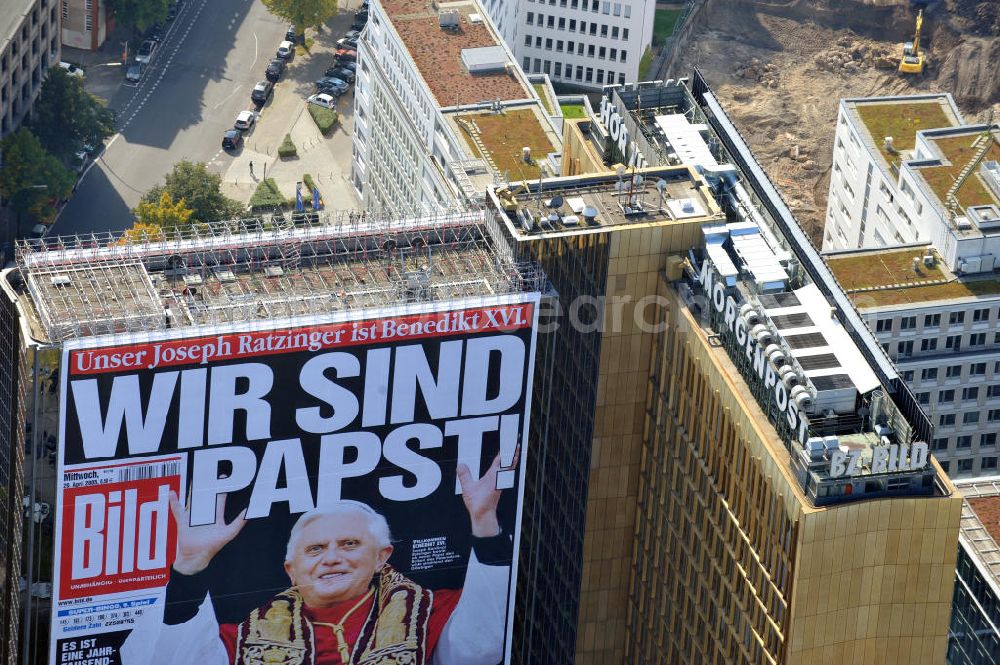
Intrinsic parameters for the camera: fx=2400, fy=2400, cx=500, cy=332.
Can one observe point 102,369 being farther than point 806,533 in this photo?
Yes

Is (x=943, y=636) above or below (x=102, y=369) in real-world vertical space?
below

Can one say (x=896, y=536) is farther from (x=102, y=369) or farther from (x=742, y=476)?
(x=102, y=369)

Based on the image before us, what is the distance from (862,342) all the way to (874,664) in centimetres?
2627

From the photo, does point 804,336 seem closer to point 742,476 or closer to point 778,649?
point 742,476

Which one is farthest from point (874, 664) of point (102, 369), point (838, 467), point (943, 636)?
point (102, 369)

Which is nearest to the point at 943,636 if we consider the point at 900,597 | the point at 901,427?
the point at 900,597

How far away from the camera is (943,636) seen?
19162 cm

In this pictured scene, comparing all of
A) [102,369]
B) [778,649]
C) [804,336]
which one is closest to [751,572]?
[778,649]

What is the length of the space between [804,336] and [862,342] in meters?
4.95

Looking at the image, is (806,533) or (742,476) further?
(742,476)

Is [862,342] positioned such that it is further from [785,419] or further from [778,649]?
[778,649]

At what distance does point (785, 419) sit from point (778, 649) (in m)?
18.6

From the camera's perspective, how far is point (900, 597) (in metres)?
190

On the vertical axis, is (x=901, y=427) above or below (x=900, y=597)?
above
